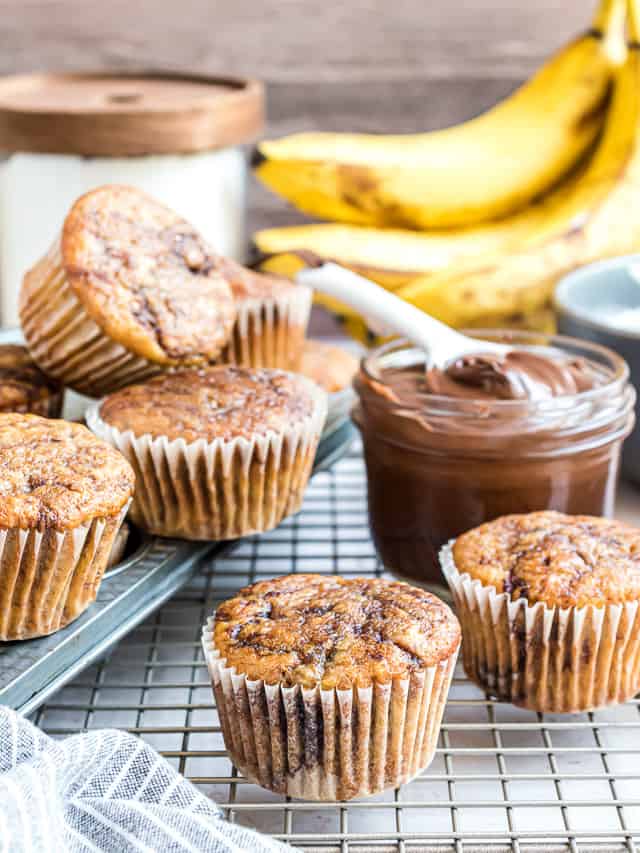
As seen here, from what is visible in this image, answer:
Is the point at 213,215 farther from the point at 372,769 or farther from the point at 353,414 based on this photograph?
the point at 372,769

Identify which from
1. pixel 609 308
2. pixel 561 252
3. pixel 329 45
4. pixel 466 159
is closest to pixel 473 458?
pixel 609 308

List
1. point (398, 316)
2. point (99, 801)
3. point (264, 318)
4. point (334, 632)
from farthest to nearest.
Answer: point (264, 318)
point (398, 316)
point (334, 632)
point (99, 801)

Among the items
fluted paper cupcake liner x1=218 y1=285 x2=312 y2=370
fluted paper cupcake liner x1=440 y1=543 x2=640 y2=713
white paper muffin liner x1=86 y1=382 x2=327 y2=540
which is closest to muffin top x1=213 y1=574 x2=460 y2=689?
fluted paper cupcake liner x1=440 y1=543 x2=640 y2=713

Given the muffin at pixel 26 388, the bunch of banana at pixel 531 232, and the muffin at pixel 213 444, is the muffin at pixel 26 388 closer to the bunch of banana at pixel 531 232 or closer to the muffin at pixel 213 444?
the muffin at pixel 213 444

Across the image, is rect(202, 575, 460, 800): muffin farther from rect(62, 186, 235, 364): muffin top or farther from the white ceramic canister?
the white ceramic canister

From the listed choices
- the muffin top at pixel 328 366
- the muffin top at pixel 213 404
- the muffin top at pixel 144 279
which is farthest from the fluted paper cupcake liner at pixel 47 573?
the muffin top at pixel 328 366

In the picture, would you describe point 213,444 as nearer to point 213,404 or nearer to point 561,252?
point 213,404
